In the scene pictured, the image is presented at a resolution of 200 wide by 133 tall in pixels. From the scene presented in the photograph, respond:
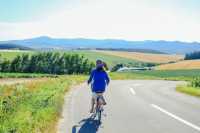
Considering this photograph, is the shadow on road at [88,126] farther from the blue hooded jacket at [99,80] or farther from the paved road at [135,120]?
the blue hooded jacket at [99,80]

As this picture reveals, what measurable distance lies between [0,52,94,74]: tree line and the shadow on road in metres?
91.3

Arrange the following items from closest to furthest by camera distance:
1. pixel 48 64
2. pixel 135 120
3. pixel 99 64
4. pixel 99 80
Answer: pixel 135 120 → pixel 99 64 → pixel 99 80 → pixel 48 64

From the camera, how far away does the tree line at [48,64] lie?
107 metres

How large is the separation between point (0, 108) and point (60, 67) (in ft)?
309

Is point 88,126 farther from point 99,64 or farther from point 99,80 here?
point 99,64

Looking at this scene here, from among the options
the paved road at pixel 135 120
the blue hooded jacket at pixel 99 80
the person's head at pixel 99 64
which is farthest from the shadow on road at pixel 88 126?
the person's head at pixel 99 64

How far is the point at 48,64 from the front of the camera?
109 m

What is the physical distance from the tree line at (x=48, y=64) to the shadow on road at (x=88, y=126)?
300 ft

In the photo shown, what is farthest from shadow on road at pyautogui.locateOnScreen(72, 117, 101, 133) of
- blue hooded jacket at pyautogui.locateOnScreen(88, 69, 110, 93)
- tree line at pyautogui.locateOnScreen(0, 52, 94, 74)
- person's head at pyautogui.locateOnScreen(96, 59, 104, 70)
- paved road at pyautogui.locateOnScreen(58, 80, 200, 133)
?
tree line at pyautogui.locateOnScreen(0, 52, 94, 74)

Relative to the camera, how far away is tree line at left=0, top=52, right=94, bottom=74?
352 ft

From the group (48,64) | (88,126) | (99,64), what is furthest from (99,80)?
(48,64)

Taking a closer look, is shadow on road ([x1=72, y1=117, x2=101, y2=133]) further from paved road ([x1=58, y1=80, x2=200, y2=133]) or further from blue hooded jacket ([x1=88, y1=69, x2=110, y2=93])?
blue hooded jacket ([x1=88, y1=69, x2=110, y2=93])

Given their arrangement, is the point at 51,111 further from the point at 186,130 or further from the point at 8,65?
the point at 8,65

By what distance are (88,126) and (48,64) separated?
9563cm
